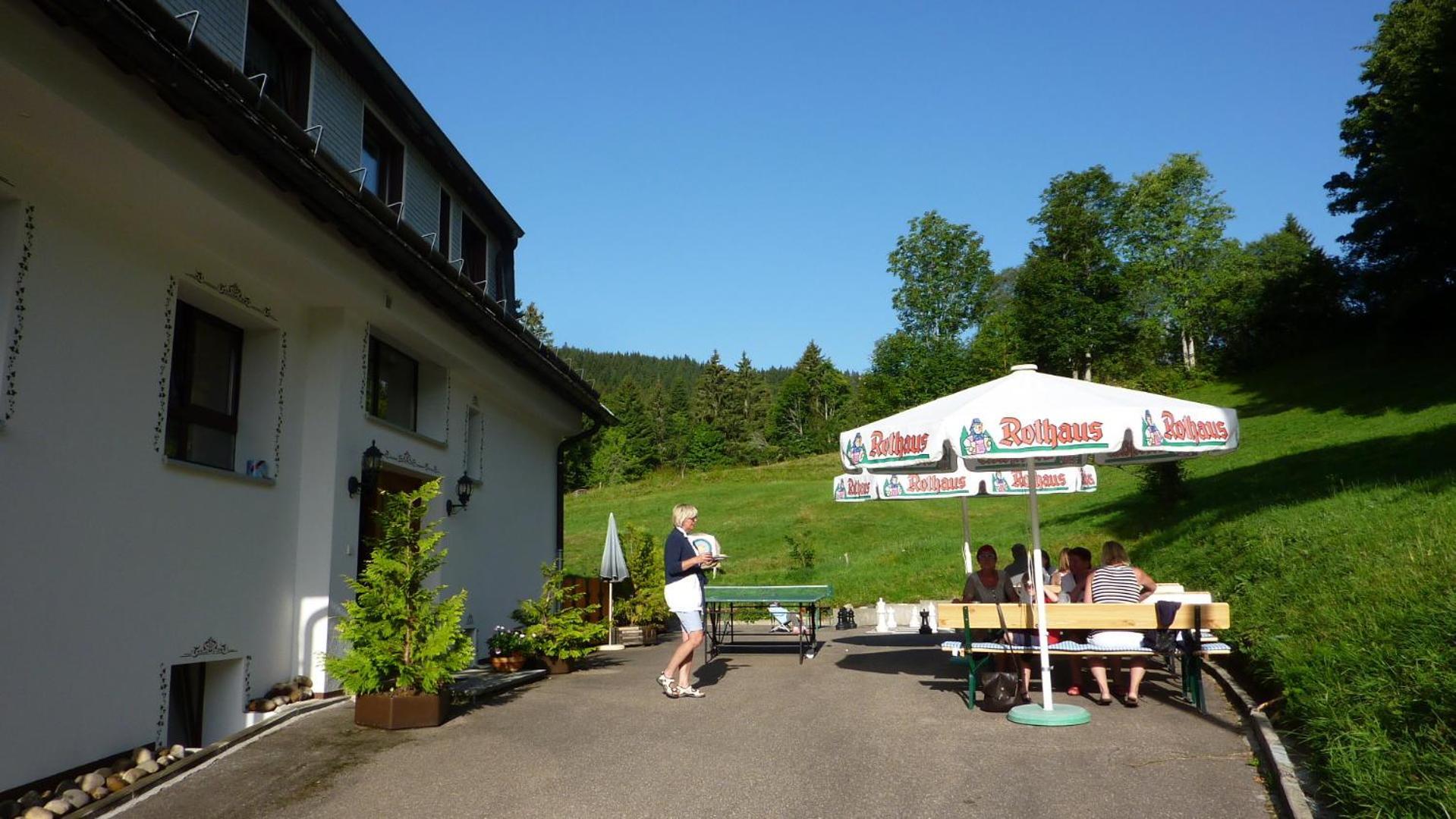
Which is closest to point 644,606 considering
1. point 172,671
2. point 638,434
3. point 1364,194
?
point 172,671

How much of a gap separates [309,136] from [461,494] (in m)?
5.15

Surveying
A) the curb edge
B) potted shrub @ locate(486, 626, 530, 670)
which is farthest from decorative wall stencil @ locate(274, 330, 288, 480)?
the curb edge

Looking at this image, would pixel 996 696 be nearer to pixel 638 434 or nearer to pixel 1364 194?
pixel 1364 194

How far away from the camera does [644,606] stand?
17.7m

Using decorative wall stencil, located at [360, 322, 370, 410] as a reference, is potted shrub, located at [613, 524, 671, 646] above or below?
below

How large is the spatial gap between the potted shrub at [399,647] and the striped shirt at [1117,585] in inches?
222

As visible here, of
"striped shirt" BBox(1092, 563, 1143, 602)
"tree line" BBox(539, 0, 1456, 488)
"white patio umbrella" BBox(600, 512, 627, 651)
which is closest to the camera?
"striped shirt" BBox(1092, 563, 1143, 602)

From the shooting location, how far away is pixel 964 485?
12164 mm

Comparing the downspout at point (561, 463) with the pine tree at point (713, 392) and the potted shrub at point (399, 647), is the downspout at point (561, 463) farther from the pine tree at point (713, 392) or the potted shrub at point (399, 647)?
the pine tree at point (713, 392)

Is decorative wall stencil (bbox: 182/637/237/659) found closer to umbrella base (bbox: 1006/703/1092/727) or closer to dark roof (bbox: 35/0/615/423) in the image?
dark roof (bbox: 35/0/615/423)

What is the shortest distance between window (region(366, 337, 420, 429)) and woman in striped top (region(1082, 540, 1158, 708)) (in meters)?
7.53

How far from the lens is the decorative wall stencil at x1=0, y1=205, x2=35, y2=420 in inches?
217

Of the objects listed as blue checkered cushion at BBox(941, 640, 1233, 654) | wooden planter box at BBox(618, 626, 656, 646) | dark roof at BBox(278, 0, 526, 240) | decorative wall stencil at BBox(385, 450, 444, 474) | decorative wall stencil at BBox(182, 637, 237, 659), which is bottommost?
wooden planter box at BBox(618, 626, 656, 646)

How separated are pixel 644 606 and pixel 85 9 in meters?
14.3
